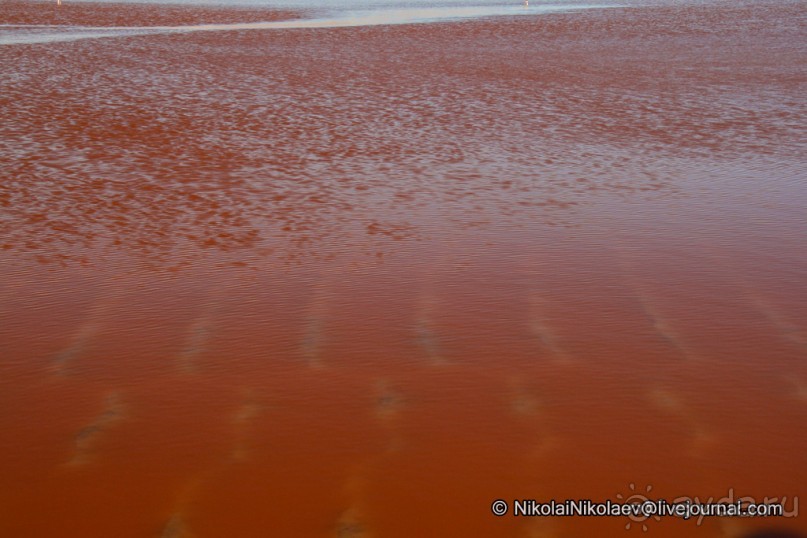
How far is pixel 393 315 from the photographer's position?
→ 4.96m

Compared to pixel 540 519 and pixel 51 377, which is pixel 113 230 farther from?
pixel 540 519

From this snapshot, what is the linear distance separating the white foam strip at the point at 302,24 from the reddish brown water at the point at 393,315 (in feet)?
30.9

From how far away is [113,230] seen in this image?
6.60 metres

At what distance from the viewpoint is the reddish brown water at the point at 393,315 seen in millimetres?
3334

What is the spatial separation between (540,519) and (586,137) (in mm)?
7284

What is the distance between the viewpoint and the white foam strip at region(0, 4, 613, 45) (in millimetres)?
20078

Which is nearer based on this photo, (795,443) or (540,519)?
(540,519)

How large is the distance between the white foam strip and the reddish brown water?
9.42 m

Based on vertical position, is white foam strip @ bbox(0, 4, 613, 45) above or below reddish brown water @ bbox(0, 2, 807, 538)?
above

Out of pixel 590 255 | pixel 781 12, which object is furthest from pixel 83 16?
pixel 590 255

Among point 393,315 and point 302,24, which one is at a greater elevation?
point 302,24

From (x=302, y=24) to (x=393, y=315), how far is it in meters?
19.4

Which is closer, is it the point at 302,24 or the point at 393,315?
the point at 393,315

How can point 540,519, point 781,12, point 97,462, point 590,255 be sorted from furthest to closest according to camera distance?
point 781,12 < point 590,255 < point 97,462 < point 540,519
